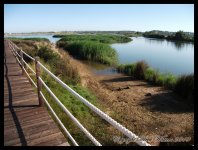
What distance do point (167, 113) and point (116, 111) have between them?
227 cm

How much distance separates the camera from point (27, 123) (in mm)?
4156

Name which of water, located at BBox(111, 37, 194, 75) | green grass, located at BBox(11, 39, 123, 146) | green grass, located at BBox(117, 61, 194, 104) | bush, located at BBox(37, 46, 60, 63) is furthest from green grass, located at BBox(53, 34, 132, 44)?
green grass, located at BBox(11, 39, 123, 146)

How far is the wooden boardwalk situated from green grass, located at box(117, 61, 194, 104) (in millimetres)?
9113

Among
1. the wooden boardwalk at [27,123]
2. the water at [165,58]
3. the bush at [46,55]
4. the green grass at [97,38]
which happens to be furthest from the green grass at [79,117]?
the green grass at [97,38]

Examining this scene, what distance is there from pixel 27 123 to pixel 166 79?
12.5m

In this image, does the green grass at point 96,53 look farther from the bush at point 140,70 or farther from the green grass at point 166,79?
the bush at point 140,70

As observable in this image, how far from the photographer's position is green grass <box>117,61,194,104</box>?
41.5 feet

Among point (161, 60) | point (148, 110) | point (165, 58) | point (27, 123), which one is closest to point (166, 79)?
point (148, 110)

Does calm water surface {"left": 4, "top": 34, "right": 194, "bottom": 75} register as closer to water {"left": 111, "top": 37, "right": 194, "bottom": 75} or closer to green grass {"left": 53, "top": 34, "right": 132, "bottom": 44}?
water {"left": 111, "top": 37, "right": 194, "bottom": 75}

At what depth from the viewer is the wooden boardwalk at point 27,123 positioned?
11.6 feet

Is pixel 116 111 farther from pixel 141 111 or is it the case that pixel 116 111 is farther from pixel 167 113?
pixel 167 113

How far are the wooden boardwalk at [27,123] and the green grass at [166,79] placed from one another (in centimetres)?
Result: 911

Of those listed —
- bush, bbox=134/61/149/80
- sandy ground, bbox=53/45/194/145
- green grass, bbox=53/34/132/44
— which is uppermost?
green grass, bbox=53/34/132/44
